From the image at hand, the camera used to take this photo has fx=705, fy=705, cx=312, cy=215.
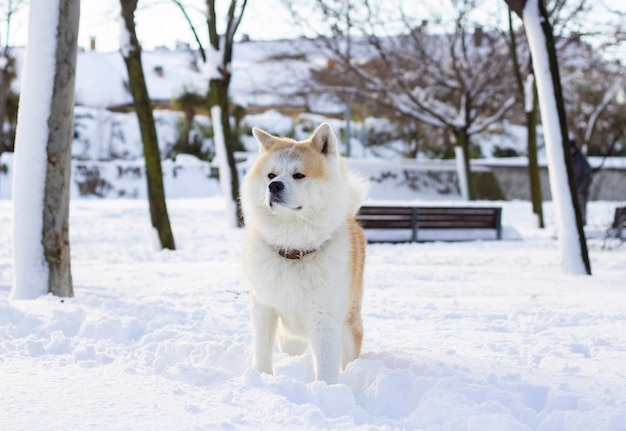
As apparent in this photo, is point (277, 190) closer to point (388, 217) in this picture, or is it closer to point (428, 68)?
point (388, 217)

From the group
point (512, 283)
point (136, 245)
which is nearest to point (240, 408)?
point (512, 283)

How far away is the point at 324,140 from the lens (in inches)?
168

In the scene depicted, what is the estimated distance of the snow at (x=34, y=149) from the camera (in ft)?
20.5

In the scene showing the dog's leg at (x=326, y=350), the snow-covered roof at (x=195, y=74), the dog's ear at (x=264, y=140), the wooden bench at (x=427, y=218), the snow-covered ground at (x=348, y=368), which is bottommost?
the snow-covered ground at (x=348, y=368)

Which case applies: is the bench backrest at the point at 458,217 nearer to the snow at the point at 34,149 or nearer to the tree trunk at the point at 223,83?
the tree trunk at the point at 223,83

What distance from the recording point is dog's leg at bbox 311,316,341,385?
3996 mm

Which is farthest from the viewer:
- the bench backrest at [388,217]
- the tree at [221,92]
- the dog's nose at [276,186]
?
the tree at [221,92]

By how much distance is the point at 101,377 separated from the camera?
3.89m

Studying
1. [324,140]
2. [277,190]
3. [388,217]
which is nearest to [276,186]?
[277,190]

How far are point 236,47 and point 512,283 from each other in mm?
46625

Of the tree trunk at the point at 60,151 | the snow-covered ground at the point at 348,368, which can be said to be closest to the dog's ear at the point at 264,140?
the snow-covered ground at the point at 348,368

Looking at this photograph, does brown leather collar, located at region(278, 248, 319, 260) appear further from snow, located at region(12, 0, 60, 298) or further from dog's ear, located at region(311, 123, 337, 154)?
snow, located at region(12, 0, 60, 298)

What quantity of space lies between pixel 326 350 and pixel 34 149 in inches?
144

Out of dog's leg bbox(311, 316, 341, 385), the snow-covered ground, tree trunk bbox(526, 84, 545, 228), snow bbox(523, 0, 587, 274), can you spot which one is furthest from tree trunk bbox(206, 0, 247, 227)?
dog's leg bbox(311, 316, 341, 385)
